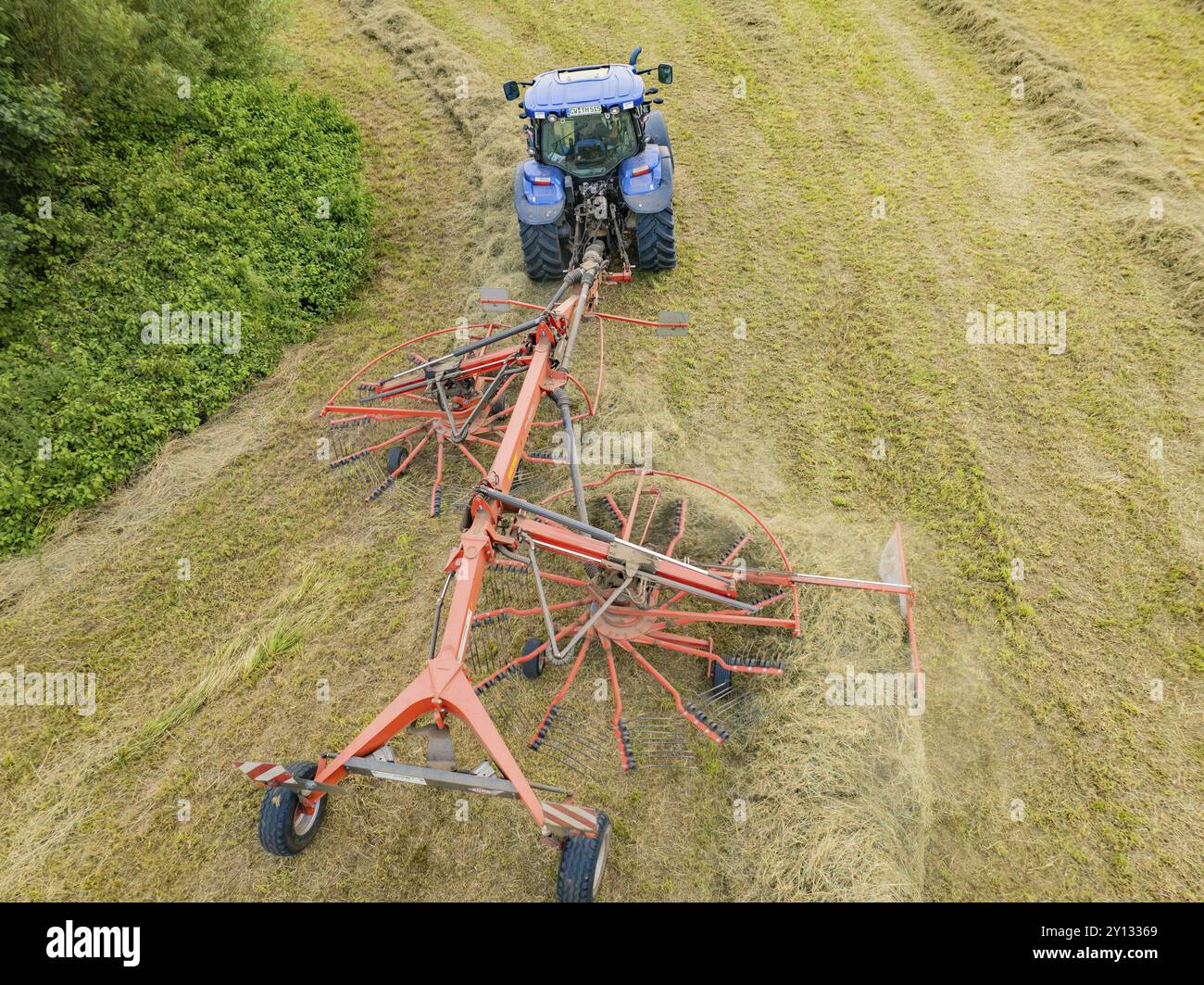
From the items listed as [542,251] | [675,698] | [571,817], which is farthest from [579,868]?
[542,251]

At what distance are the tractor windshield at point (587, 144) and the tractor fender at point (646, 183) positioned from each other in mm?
134

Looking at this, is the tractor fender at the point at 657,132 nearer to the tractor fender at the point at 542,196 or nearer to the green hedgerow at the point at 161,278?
the tractor fender at the point at 542,196

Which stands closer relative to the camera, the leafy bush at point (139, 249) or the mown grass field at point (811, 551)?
the mown grass field at point (811, 551)

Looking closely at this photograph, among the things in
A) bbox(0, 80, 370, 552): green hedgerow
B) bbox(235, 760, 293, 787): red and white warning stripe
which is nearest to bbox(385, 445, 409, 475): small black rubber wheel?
bbox(0, 80, 370, 552): green hedgerow

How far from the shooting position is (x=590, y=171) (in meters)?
6.83

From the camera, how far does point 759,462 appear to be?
583 cm

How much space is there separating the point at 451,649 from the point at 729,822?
199 cm

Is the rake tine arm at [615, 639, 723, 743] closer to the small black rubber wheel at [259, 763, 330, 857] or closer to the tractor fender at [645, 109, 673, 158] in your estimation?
the small black rubber wheel at [259, 763, 330, 857]

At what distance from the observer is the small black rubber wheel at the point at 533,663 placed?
465cm

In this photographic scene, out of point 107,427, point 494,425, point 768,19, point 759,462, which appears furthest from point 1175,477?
point 768,19

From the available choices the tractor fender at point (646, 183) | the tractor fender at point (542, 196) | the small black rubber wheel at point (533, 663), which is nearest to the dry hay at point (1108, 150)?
the tractor fender at point (646, 183)

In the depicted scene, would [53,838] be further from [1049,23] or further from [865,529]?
[1049,23]

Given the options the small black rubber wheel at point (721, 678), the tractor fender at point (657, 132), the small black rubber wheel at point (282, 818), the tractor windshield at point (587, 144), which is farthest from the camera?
the tractor fender at point (657, 132)

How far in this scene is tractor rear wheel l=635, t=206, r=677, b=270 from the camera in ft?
23.0
